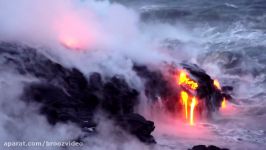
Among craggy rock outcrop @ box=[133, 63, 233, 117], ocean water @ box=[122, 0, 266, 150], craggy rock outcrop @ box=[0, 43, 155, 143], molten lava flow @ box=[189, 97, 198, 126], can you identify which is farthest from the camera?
molten lava flow @ box=[189, 97, 198, 126]

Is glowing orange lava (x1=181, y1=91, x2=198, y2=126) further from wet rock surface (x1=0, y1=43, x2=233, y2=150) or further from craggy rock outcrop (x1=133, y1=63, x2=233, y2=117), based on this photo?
wet rock surface (x1=0, y1=43, x2=233, y2=150)

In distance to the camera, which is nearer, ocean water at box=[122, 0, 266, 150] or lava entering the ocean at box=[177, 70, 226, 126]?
ocean water at box=[122, 0, 266, 150]

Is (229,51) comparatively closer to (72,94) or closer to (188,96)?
(188,96)

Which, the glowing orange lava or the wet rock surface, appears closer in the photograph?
the wet rock surface

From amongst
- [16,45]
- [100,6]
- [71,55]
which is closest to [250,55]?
[100,6]

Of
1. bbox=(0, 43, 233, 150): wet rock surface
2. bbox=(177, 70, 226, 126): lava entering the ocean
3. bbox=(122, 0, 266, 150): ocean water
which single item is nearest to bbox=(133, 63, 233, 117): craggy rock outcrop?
bbox=(177, 70, 226, 126): lava entering the ocean

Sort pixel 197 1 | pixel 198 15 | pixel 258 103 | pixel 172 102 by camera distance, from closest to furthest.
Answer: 1. pixel 172 102
2. pixel 258 103
3. pixel 198 15
4. pixel 197 1

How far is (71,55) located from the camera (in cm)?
1349

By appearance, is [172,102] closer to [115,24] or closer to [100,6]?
[115,24]

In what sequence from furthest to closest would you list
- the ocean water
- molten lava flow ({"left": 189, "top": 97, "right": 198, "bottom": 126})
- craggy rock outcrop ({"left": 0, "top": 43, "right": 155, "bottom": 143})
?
molten lava flow ({"left": 189, "top": 97, "right": 198, "bottom": 126}), the ocean water, craggy rock outcrop ({"left": 0, "top": 43, "right": 155, "bottom": 143})

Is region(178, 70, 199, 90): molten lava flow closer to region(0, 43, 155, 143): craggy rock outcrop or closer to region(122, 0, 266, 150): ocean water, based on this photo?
region(122, 0, 266, 150): ocean water

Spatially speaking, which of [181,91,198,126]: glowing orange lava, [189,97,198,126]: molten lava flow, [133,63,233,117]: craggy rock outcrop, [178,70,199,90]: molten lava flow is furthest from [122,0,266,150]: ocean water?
[178,70,199,90]: molten lava flow

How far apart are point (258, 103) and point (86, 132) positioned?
8888 millimetres

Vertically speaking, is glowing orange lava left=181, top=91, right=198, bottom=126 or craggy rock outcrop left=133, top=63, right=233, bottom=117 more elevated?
craggy rock outcrop left=133, top=63, right=233, bottom=117
